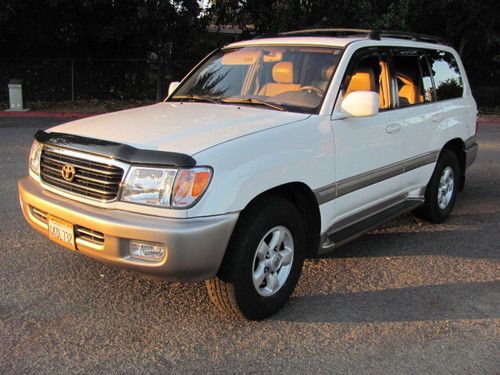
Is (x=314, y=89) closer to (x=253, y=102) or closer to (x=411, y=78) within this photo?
(x=253, y=102)

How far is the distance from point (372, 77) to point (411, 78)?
2.59ft

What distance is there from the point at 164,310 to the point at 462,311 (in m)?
2.11

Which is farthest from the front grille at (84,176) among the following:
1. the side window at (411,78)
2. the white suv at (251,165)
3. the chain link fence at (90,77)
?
the chain link fence at (90,77)

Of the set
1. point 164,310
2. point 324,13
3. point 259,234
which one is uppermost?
point 324,13

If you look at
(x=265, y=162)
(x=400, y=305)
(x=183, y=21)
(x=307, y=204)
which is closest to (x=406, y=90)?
(x=307, y=204)

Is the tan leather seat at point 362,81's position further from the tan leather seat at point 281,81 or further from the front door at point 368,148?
the tan leather seat at point 281,81

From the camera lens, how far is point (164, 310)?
147 inches

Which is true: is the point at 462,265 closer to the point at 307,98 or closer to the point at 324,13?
the point at 307,98

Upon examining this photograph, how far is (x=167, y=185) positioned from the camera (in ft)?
10.1

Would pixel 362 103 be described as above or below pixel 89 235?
above

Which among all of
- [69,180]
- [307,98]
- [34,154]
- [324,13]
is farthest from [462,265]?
[324,13]

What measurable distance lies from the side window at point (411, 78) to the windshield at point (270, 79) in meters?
0.90

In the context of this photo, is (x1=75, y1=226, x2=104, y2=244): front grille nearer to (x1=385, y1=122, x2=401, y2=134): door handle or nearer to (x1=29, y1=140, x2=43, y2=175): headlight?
Result: (x1=29, y1=140, x2=43, y2=175): headlight

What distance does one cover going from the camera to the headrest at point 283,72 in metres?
4.41
